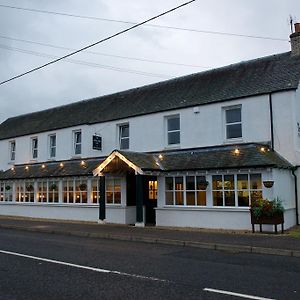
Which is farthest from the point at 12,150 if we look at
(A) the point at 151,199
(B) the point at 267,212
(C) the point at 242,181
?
(B) the point at 267,212

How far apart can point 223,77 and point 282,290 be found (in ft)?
53.9

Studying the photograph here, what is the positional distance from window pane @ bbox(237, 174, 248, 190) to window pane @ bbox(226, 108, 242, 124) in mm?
3386

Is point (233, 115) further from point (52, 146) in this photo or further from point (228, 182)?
point (52, 146)

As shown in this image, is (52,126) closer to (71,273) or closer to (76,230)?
(76,230)

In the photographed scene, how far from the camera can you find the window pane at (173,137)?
2173 centimetres

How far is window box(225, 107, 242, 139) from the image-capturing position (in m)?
19.8

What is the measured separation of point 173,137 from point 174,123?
29.7 inches

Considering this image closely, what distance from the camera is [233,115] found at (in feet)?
65.7

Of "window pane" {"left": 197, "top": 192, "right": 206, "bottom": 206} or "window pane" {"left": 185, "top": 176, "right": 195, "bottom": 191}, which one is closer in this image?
"window pane" {"left": 197, "top": 192, "right": 206, "bottom": 206}

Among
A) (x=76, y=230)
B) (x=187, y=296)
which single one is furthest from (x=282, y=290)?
(x=76, y=230)

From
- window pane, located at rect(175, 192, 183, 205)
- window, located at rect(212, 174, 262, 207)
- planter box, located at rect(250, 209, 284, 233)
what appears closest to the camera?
planter box, located at rect(250, 209, 284, 233)

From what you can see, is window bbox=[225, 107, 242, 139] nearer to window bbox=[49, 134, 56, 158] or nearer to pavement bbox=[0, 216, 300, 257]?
pavement bbox=[0, 216, 300, 257]

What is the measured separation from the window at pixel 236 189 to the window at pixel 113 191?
591 cm

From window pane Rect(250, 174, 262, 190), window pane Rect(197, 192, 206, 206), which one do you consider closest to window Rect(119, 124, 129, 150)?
window pane Rect(197, 192, 206, 206)
